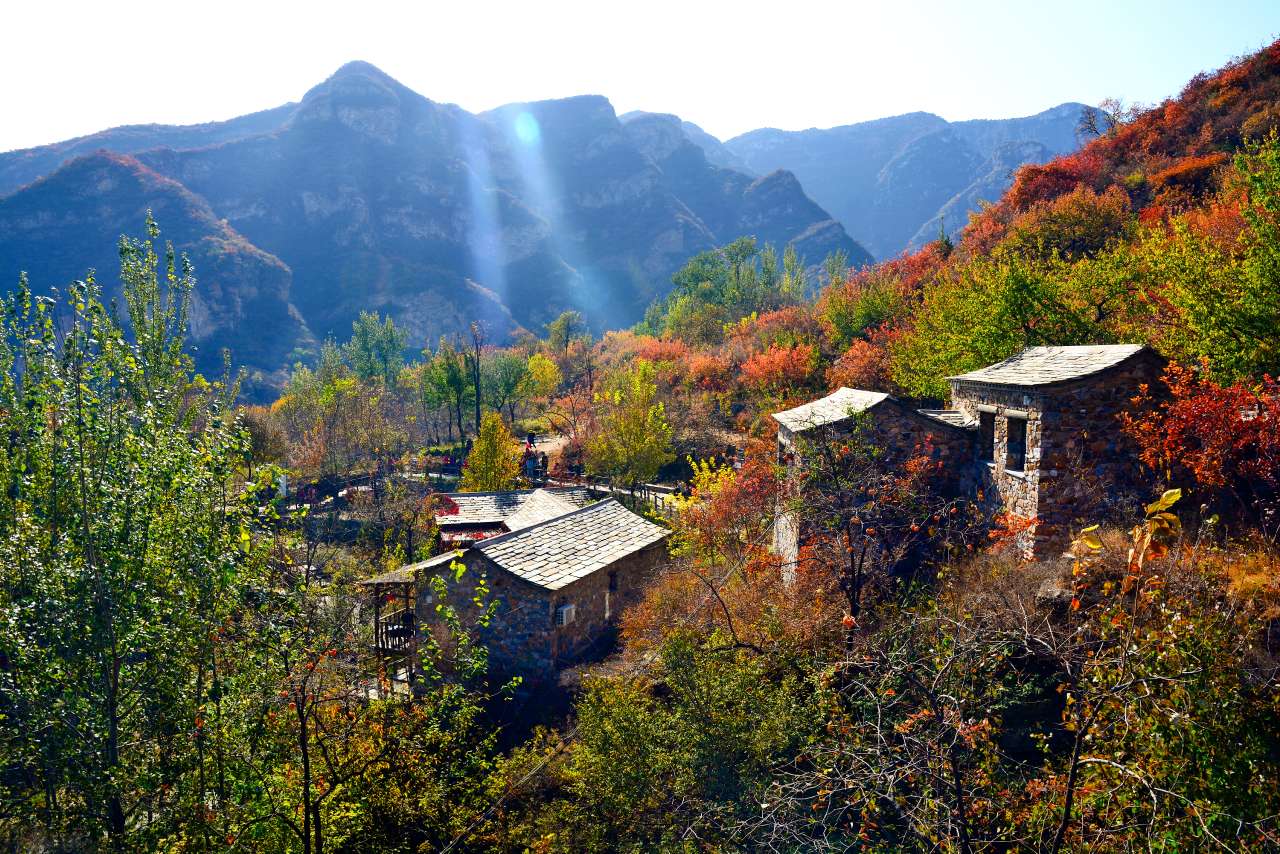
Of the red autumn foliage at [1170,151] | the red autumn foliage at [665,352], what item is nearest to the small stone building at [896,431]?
the red autumn foliage at [1170,151]

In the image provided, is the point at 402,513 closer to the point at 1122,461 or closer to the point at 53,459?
the point at 53,459

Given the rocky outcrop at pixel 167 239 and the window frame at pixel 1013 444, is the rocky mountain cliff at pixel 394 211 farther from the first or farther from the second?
the window frame at pixel 1013 444

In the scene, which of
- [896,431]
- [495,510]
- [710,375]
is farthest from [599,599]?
[710,375]

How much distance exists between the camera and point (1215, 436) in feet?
33.6

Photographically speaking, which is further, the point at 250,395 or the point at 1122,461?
the point at 250,395

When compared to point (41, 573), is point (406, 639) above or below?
below

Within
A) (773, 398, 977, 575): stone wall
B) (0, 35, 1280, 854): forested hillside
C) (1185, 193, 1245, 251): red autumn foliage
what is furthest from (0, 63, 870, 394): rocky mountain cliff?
(1185, 193, 1245, 251): red autumn foliage

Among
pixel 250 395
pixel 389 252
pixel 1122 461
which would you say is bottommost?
pixel 250 395

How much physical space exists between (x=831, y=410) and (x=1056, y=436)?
4467 millimetres

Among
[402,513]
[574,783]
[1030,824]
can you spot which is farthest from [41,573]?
[402,513]

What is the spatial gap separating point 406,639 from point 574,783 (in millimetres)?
7837

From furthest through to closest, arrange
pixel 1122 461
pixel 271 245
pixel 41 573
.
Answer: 1. pixel 271 245
2. pixel 1122 461
3. pixel 41 573

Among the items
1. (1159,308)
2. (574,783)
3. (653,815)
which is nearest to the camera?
(653,815)

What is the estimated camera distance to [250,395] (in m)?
87.1
